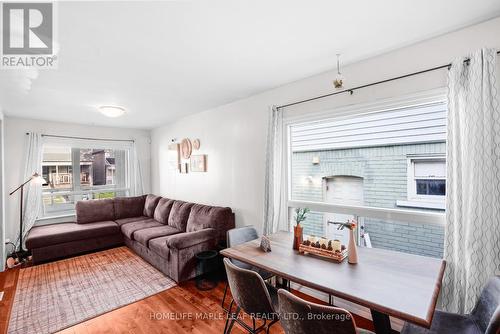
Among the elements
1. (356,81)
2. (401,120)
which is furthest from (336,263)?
(356,81)

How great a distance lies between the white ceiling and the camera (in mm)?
1506

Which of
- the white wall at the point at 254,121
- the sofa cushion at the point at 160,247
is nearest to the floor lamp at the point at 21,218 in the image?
the white wall at the point at 254,121

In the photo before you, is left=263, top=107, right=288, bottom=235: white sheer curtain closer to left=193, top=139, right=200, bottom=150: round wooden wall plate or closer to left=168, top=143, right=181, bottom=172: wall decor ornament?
left=193, top=139, right=200, bottom=150: round wooden wall plate

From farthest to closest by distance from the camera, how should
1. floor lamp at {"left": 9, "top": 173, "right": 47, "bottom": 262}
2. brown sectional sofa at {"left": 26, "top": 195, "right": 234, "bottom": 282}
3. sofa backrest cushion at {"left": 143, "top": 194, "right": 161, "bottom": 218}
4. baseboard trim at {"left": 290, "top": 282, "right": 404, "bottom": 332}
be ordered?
1. sofa backrest cushion at {"left": 143, "top": 194, "right": 161, "bottom": 218}
2. floor lamp at {"left": 9, "top": 173, "right": 47, "bottom": 262}
3. brown sectional sofa at {"left": 26, "top": 195, "right": 234, "bottom": 282}
4. baseboard trim at {"left": 290, "top": 282, "right": 404, "bottom": 332}

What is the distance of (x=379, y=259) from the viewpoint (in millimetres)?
1749

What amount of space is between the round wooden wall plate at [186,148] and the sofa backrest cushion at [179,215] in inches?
36.7

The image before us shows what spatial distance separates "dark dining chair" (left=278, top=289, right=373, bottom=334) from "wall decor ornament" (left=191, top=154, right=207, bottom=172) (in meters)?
3.06

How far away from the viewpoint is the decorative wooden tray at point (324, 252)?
1769 millimetres

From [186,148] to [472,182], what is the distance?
401cm

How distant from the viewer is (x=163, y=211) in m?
4.46

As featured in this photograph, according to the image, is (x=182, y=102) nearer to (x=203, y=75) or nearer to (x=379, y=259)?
(x=203, y=75)

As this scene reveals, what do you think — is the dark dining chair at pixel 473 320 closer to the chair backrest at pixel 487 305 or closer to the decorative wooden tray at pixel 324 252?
the chair backrest at pixel 487 305

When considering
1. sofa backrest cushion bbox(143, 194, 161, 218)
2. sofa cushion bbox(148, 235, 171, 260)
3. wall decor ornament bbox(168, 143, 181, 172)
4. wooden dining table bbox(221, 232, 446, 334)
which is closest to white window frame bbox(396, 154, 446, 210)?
wooden dining table bbox(221, 232, 446, 334)

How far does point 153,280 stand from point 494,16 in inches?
165
